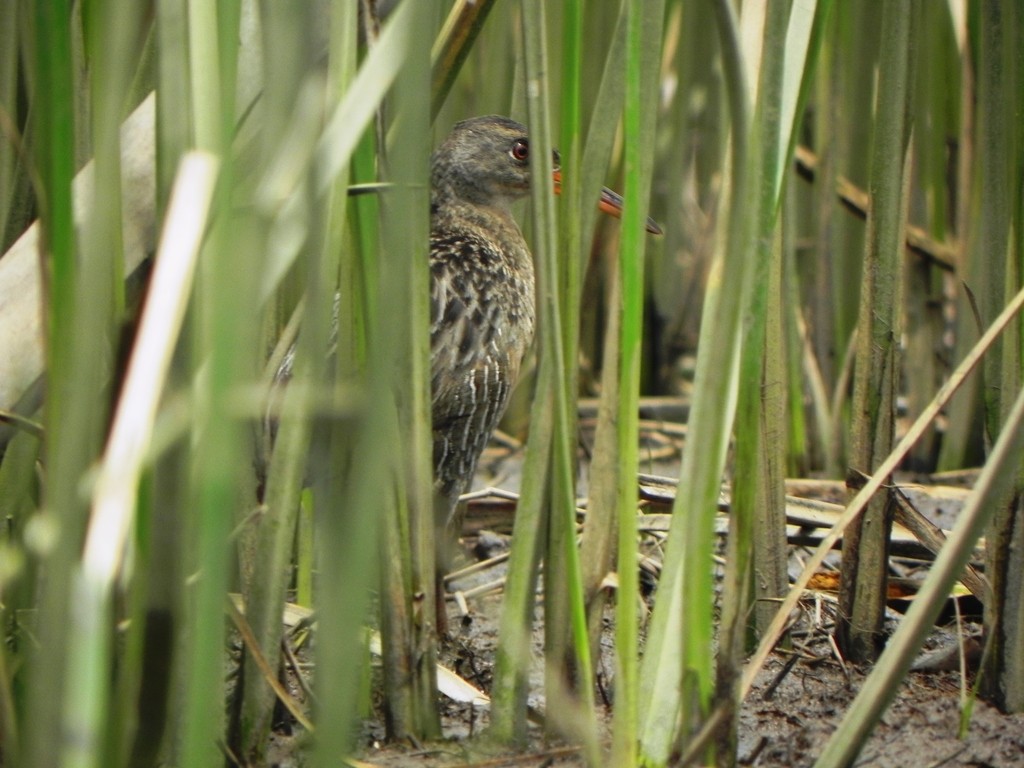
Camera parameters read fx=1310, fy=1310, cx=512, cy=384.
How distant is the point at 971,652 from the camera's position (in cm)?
219

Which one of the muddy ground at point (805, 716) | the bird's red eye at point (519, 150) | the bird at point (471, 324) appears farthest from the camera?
the bird's red eye at point (519, 150)

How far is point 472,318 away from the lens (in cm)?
301

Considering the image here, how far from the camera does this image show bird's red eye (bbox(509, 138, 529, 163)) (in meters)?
3.40

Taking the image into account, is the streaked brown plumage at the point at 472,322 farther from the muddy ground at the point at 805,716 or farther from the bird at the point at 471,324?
the muddy ground at the point at 805,716

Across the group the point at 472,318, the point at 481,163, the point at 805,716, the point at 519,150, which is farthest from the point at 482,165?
the point at 805,716

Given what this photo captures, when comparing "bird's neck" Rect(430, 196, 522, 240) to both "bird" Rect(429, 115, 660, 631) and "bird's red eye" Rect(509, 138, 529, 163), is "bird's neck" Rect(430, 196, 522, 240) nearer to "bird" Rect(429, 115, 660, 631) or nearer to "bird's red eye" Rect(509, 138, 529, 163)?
"bird" Rect(429, 115, 660, 631)

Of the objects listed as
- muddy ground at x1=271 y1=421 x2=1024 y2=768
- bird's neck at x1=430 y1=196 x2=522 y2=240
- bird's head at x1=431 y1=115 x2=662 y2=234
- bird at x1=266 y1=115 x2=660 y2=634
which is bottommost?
muddy ground at x1=271 y1=421 x2=1024 y2=768

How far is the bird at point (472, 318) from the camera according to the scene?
296cm

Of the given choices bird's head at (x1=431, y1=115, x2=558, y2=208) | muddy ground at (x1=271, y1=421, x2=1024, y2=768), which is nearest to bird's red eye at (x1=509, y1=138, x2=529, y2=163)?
bird's head at (x1=431, y1=115, x2=558, y2=208)

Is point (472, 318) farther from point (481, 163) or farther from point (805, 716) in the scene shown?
point (805, 716)

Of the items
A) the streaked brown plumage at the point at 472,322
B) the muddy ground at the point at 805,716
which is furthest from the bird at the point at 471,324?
the muddy ground at the point at 805,716

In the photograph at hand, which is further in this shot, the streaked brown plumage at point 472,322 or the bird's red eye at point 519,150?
the bird's red eye at point 519,150

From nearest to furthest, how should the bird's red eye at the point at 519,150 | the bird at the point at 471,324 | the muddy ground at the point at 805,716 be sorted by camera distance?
the muddy ground at the point at 805,716
the bird at the point at 471,324
the bird's red eye at the point at 519,150

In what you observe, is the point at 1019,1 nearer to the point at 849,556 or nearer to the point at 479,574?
the point at 849,556
